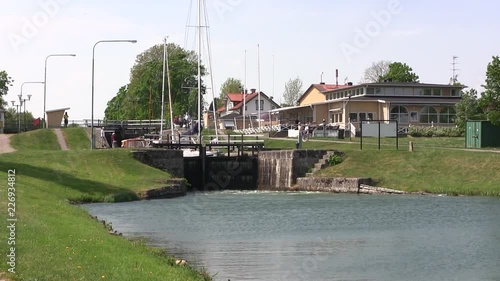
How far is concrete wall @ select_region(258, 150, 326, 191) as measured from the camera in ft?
203

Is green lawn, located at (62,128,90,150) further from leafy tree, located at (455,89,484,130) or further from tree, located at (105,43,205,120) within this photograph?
tree, located at (105,43,205,120)

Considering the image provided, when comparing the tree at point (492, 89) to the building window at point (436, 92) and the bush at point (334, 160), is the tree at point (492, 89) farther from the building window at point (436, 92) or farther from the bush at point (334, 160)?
the building window at point (436, 92)

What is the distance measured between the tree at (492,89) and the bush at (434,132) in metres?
18.2

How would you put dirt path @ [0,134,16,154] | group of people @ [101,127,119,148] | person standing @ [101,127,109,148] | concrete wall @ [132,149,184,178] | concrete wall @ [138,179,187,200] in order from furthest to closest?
person standing @ [101,127,109,148] < group of people @ [101,127,119,148] < dirt path @ [0,134,16,154] < concrete wall @ [132,149,184,178] < concrete wall @ [138,179,187,200]

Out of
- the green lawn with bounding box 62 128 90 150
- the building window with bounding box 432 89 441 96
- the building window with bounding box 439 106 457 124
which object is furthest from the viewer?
the building window with bounding box 432 89 441 96

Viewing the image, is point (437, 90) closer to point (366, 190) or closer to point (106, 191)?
point (366, 190)

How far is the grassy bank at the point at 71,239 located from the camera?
55.9 feet

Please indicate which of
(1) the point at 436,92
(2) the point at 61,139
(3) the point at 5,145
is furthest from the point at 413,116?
(3) the point at 5,145

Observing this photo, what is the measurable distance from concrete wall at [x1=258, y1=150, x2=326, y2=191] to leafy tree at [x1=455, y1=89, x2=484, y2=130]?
21.9 m

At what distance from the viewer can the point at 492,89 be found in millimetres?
62094

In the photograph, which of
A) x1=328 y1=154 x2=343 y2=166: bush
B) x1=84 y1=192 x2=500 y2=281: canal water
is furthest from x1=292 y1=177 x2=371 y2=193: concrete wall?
x1=84 y1=192 x2=500 y2=281: canal water

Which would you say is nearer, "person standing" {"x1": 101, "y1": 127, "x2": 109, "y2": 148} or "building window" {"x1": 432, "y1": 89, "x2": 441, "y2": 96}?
"person standing" {"x1": 101, "y1": 127, "x2": 109, "y2": 148}

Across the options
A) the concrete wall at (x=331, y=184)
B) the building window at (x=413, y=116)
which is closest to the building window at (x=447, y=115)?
the building window at (x=413, y=116)

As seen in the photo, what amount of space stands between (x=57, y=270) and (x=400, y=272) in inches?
417
